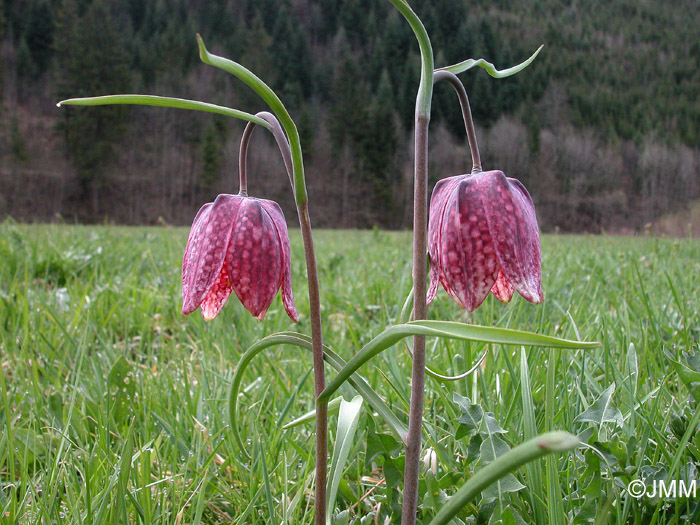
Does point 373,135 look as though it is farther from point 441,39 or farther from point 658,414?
point 658,414

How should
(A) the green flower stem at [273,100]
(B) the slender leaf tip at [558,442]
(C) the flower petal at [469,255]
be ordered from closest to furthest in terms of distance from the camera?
(B) the slender leaf tip at [558,442], (A) the green flower stem at [273,100], (C) the flower petal at [469,255]

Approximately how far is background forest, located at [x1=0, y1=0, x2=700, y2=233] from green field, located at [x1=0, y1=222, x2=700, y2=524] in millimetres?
15129

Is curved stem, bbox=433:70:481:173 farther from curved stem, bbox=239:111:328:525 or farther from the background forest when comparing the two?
the background forest

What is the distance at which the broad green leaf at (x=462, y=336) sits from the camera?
0.32 metres

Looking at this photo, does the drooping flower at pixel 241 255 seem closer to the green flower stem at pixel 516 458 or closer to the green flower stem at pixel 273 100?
the green flower stem at pixel 273 100

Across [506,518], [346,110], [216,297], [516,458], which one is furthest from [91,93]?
[516,458]

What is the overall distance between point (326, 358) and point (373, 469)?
0.99 feet

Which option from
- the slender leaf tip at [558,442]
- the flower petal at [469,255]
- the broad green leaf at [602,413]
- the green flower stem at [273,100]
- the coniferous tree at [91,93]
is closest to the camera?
the slender leaf tip at [558,442]

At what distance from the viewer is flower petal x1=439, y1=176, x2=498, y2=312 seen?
1.65 feet

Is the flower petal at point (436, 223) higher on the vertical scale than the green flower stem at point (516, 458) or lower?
higher

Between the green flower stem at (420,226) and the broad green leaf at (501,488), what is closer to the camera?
the green flower stem at (420,226)

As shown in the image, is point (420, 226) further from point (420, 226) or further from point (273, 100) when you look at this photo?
point (273, 100)

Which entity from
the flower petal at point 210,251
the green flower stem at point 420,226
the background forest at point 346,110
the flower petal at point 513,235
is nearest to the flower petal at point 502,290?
the flower petal at point 513,235

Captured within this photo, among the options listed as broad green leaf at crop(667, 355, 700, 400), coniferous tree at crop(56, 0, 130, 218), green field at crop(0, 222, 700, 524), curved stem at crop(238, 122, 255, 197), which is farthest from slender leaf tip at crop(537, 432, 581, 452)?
coniferous tree at crop(56, 0, 130, 218)
